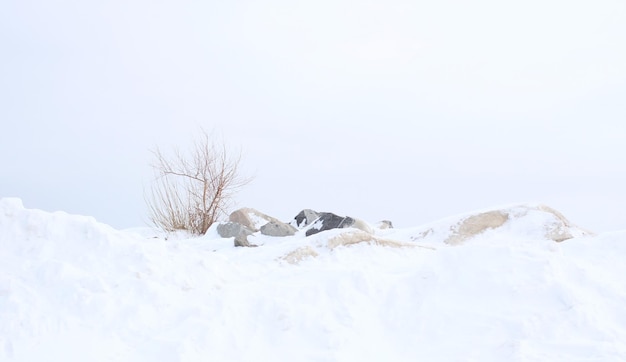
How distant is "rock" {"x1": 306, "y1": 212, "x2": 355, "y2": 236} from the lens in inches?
320

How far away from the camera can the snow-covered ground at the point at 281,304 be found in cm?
370

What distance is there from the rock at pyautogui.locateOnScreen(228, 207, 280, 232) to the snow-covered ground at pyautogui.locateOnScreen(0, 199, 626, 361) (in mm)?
5479

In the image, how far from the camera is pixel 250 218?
35.5 feet

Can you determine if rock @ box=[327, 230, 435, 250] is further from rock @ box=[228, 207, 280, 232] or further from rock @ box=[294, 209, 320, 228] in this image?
rock @ box=[228, 207, 280, 232]

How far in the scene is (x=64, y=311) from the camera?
3.86m

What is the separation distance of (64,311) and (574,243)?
4619mm

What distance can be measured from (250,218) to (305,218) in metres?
1.37

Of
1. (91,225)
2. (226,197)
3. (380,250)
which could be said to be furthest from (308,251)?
(226,197)

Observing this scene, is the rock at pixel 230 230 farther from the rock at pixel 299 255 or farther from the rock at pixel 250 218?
the rock at pixel 299 255

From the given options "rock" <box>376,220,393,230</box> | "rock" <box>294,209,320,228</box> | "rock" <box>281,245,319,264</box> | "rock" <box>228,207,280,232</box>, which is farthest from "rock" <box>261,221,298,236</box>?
"rock" <box>281,245,319,264</box>

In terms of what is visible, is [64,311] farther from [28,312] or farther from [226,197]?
[226,197]

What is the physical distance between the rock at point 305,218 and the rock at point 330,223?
1176 millimetres

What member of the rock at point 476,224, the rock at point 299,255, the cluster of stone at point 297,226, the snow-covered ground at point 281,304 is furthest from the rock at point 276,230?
the snow-covered ground at point 281,304

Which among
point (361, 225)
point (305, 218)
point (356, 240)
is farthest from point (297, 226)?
point (356, 240)
